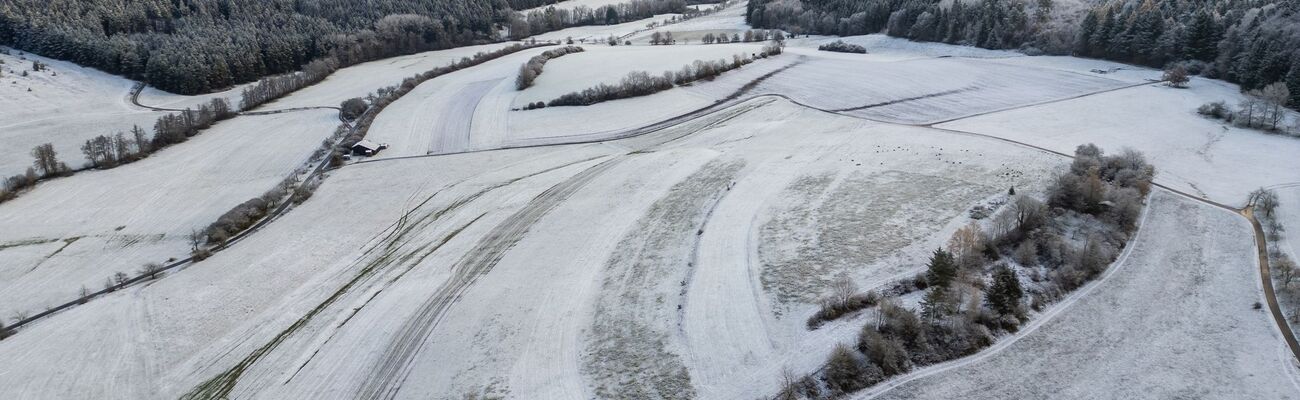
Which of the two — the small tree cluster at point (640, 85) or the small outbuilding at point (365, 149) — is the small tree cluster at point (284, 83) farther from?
the small tree cluster at point (640, 85)

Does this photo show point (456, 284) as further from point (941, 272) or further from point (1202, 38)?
point (1202, 38)

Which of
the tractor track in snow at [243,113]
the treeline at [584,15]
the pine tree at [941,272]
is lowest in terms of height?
the pine tree at [941,272]

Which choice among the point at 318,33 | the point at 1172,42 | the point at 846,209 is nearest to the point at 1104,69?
the point at 1172,42

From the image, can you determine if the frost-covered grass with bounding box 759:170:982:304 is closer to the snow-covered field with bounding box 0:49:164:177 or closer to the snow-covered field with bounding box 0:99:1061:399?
the snow-covered field with bounding box 0:99:1061:399

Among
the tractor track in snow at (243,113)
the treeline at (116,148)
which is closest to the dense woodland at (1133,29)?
the tractor track in snow at (243,113)

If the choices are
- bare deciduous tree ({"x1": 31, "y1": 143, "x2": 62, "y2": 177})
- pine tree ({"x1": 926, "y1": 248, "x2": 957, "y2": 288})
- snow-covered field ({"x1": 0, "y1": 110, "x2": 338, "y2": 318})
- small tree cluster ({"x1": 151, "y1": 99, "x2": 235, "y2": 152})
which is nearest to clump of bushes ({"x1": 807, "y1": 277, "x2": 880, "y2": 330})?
pine tree ({"x1": 926, "y1": 248, "x2": 957, "y2": 288})

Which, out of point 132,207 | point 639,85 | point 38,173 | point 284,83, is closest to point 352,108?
point 284,83

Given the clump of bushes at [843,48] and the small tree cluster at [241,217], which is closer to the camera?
the small tree cluster at [241,217]
